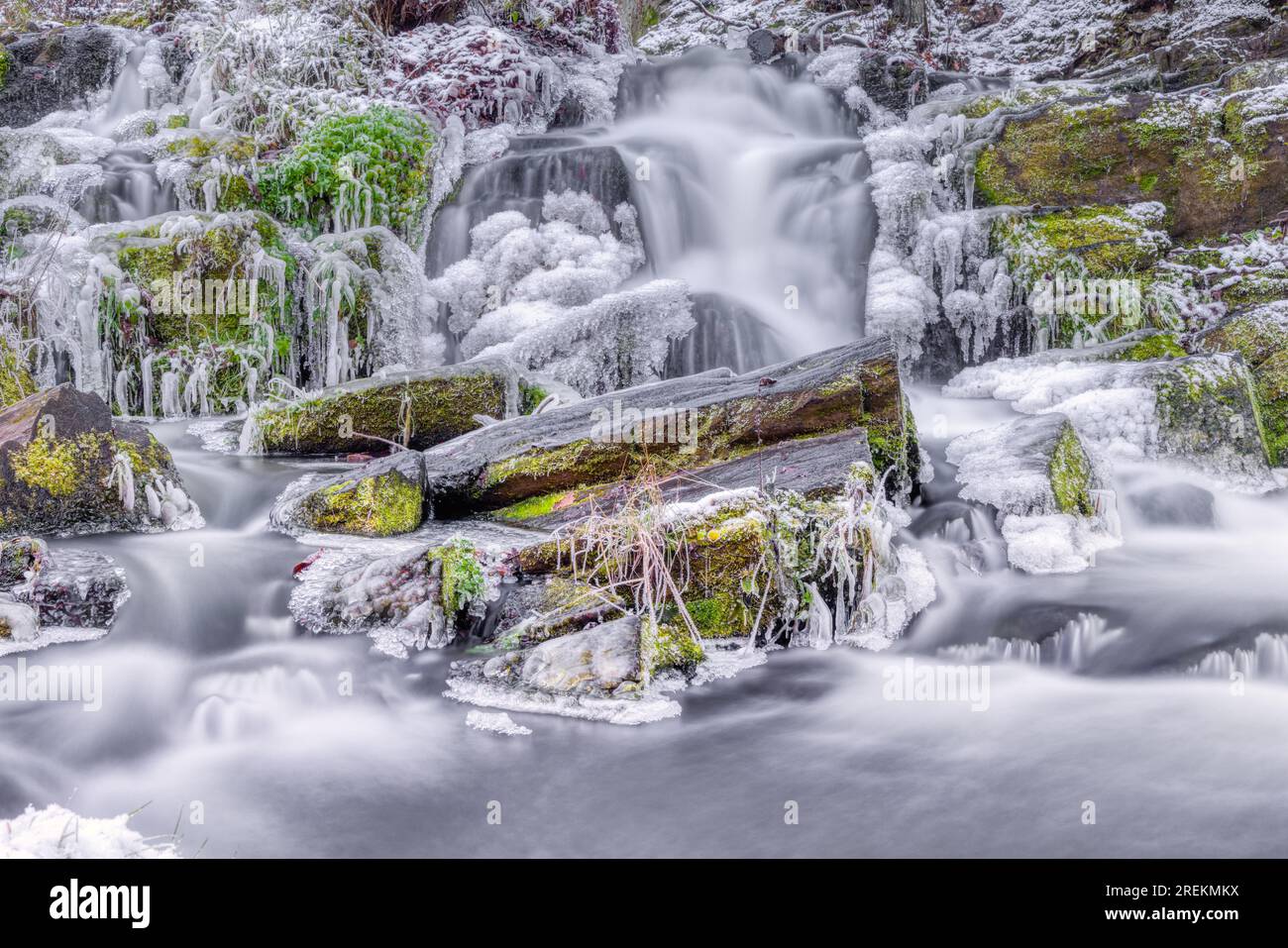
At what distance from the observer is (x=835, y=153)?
1012 centimetres

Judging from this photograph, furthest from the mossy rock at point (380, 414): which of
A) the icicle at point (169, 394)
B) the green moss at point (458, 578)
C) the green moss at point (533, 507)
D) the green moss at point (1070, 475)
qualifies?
the green moss at point (1070, 475)

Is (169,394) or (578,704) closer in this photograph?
(578,704)

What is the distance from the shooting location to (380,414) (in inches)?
247

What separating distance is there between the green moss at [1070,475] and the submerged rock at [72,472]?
4.83 m

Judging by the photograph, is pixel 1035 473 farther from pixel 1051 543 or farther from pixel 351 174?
pixel 351 174


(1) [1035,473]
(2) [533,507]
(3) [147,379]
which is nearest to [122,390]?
(3) [147,379]

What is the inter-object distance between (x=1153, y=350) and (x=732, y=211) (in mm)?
4411

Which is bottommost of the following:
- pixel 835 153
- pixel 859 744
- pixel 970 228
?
pixel 859 744

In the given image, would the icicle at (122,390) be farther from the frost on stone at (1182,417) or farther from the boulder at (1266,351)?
the boulder at (1266,351)

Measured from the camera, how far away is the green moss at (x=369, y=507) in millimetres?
4898

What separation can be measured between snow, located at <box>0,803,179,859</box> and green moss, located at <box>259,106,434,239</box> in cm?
790

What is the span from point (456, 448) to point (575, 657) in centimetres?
233

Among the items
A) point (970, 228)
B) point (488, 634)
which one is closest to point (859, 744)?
point (488, 634)

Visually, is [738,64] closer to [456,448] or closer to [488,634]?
[456,448]
